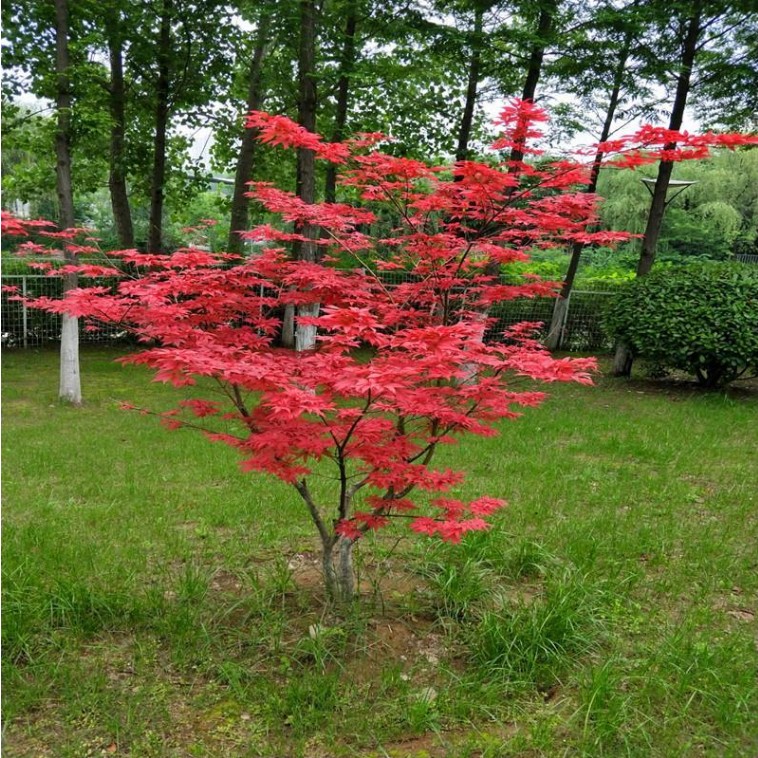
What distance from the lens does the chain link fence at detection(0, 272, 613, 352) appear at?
965cm

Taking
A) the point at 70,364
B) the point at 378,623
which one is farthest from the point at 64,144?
the point at 378,623

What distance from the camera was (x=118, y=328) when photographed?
8.06 metres

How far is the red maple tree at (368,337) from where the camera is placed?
7.14 feet

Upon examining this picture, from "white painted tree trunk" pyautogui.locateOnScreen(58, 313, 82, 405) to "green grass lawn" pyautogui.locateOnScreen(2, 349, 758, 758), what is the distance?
200 centimetres

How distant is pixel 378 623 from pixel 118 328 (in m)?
6.52

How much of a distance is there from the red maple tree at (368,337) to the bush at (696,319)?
465cm

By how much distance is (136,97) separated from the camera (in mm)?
9789

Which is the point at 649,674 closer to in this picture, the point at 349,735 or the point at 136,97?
the point at 349,735

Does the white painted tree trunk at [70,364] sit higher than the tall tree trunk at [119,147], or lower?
lower

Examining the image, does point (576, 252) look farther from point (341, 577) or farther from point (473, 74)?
point (341, 577)

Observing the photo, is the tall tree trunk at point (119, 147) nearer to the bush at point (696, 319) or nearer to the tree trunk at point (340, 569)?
the bush at point (696, 319)

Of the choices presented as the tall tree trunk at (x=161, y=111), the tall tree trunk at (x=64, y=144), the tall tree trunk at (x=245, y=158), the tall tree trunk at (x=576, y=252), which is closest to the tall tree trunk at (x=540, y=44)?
the tall tree trunk at (x=576, y=252)

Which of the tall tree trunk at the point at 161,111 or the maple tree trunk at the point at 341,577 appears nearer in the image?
the maple tree trunk at the point at 341,577

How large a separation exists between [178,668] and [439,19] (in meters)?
7.48
